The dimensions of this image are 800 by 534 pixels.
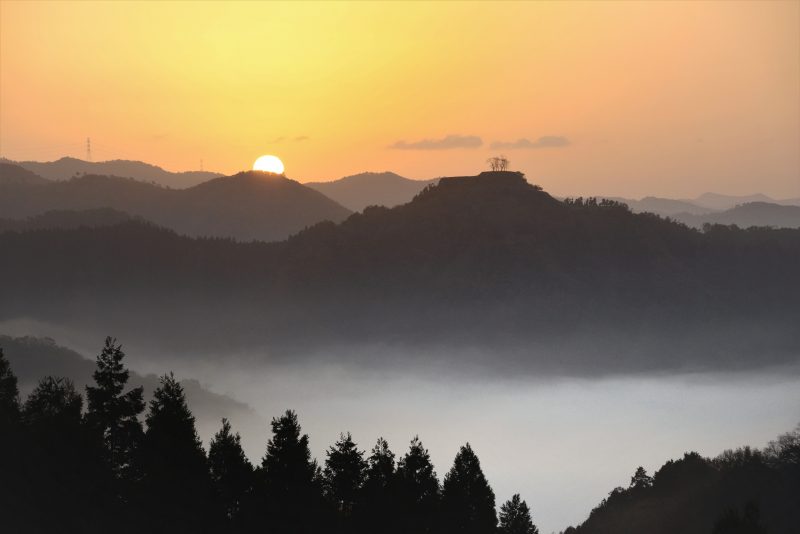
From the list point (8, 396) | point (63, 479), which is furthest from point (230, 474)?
point (8, 396)

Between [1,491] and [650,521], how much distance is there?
95.7 meters

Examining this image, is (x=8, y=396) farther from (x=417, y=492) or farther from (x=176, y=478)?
(x=417, y=492)

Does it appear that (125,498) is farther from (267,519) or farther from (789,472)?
(789,472)

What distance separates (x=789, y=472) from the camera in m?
133

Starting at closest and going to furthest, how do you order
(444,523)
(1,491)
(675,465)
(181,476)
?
(1,491), (181,476), (444,523), (675,465)

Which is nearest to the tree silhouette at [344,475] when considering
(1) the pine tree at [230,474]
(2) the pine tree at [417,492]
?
(2) the pine tree at [417,492]

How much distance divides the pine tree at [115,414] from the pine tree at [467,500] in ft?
84.4

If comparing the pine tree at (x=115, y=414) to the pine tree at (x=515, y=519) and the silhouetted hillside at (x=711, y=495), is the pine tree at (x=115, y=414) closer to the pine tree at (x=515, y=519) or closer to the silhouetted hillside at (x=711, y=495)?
the pine tree at (x=515, y=519)

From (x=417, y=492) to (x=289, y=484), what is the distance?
43.4ft

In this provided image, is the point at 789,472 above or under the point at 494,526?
above

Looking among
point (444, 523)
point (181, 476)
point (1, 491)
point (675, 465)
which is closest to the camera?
point (1, 491)

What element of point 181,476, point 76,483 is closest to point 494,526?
point 181,476

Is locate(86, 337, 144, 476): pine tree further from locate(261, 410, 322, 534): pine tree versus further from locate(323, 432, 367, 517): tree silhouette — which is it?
locate(323, 432, 367, 517): tree silhouette

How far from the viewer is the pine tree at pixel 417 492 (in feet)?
271
